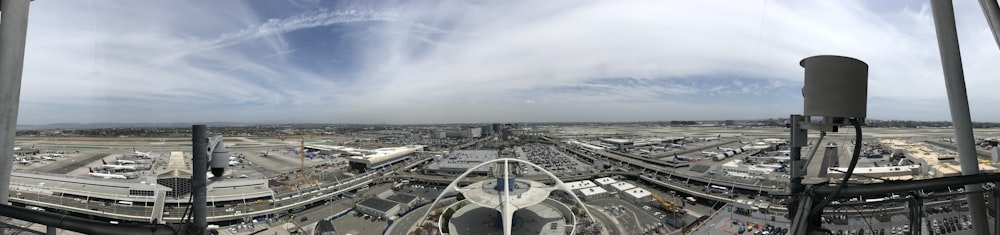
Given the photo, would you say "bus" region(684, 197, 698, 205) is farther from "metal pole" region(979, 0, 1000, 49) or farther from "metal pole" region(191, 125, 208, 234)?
"metal pole" region(191, 125, 208, 234)

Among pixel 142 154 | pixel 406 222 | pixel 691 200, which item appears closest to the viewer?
pixel 406 222

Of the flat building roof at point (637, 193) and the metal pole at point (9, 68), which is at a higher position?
the metal pole at point (9, 68)

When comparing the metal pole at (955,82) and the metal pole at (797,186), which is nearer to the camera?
the metal pole at (797,186)

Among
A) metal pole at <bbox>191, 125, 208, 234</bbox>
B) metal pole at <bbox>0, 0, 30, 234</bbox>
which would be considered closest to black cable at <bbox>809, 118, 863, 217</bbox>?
metal pole at <bbox>191, 125, 208, 234</bbox>

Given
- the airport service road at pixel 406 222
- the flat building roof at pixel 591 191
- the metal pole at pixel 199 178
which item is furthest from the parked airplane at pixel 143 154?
the metal pole at pixel 199 178

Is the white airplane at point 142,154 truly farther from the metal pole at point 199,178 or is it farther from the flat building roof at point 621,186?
the flat building roof at point 621,186

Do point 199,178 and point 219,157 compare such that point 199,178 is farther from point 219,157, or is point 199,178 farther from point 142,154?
point 142,154

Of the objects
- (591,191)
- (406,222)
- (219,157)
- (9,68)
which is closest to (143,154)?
(406,222)
